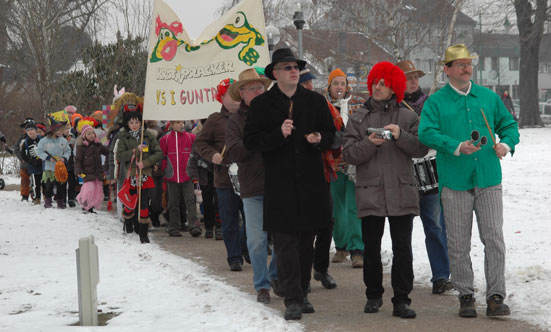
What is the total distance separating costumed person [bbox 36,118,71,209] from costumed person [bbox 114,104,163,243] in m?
4.57

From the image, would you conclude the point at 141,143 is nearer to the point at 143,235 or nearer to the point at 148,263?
the point at 143,235

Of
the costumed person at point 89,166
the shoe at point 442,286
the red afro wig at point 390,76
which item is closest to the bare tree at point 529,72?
the costumed person at point 89,166

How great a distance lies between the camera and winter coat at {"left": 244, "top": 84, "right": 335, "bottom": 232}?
6520 mm

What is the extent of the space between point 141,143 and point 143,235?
4.07ft

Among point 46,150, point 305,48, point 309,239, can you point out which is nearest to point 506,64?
point 305,48

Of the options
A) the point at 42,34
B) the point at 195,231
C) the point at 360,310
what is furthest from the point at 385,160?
the point at 42,34

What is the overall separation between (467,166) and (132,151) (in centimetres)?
634

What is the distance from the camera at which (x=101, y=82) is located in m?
28.1

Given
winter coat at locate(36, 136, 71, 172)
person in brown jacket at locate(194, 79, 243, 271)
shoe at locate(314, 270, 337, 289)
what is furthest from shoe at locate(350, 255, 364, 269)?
winter coat at locate(36, 136, 71, 172)

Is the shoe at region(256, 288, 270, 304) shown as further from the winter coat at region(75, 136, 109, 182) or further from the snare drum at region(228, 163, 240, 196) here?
the winter coat at region(75, 136, 109, 182)

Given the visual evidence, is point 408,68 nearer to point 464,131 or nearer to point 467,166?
point 464,131

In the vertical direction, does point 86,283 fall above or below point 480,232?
below

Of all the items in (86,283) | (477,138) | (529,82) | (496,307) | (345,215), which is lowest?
(496,307)

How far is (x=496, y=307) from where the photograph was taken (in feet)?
20.2
